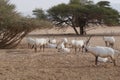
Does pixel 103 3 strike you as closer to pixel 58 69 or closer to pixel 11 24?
pixel 11 24

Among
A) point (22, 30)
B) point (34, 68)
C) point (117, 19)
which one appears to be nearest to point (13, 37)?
point (22, 30)

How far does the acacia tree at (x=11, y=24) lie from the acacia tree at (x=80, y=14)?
18.9 meters

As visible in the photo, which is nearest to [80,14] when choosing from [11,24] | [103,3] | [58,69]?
[103,3]

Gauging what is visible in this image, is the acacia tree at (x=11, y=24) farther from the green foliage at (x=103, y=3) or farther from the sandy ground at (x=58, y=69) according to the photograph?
the green foliage at (x=103, y=3)

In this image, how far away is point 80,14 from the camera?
44.4 meters

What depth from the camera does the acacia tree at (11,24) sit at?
2412 cm

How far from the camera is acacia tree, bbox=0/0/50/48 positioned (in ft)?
79.2

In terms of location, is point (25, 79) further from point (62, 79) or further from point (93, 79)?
point (93, 79)

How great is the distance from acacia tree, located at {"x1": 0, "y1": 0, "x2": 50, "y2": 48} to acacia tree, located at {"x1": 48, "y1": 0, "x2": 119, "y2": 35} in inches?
745

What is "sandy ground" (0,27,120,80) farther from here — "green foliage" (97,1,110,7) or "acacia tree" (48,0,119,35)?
"green foliage" (97,1,110,7)

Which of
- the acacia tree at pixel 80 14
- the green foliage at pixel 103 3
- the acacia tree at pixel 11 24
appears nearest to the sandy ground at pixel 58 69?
the acacia tree at pixel 11 24

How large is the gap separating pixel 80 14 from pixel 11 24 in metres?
21.0

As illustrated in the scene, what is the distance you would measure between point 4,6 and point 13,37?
2512 mm

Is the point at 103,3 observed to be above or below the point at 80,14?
above
